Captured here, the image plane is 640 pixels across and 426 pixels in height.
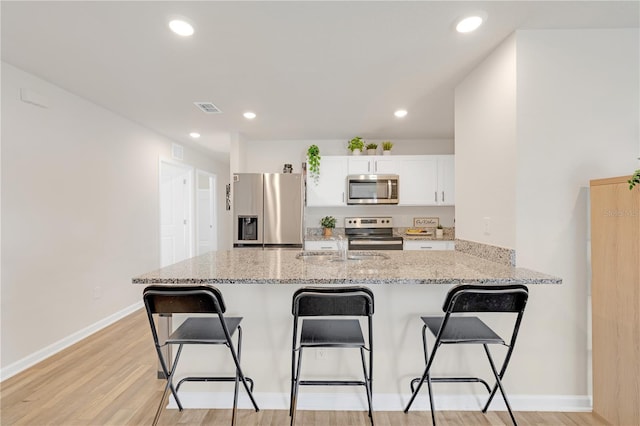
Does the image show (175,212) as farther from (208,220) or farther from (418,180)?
(418,180)

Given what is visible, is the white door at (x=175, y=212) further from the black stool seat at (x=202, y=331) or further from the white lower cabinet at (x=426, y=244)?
the white lower cabinet at (x=426, y=244)

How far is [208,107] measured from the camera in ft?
11.2

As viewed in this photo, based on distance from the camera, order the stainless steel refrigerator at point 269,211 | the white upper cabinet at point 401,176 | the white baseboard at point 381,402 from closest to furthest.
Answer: the white baseboard at point 381,402
the stainless steel refrigerator at point 269,211
the white upper cabinet at point 401,176

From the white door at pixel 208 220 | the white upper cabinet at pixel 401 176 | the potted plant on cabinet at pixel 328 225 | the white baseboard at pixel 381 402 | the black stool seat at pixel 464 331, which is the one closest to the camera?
Answer: the black stool seat at pixel 464 331

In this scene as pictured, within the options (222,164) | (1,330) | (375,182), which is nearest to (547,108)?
(375,182)

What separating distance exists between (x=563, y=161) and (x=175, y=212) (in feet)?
17.1

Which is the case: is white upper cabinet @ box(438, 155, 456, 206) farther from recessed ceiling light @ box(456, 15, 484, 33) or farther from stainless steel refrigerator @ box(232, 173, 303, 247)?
recessed ceiling light @ box(456, 15, 484, 33)

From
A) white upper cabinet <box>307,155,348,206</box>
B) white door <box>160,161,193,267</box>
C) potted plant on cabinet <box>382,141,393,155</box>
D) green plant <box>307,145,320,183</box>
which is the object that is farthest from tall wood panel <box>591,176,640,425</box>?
white door <box>160,161,193,267</box>

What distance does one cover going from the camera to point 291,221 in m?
4.15

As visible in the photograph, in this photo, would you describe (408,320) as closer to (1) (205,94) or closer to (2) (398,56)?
(2) (398,56)

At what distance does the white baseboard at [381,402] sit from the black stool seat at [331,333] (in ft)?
1.83

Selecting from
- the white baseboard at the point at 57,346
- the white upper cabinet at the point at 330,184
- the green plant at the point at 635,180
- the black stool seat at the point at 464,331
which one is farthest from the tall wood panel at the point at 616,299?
the white baseboard at the point at 57,346

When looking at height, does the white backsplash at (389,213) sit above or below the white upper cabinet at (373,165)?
below

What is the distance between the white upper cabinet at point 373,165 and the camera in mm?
4406
